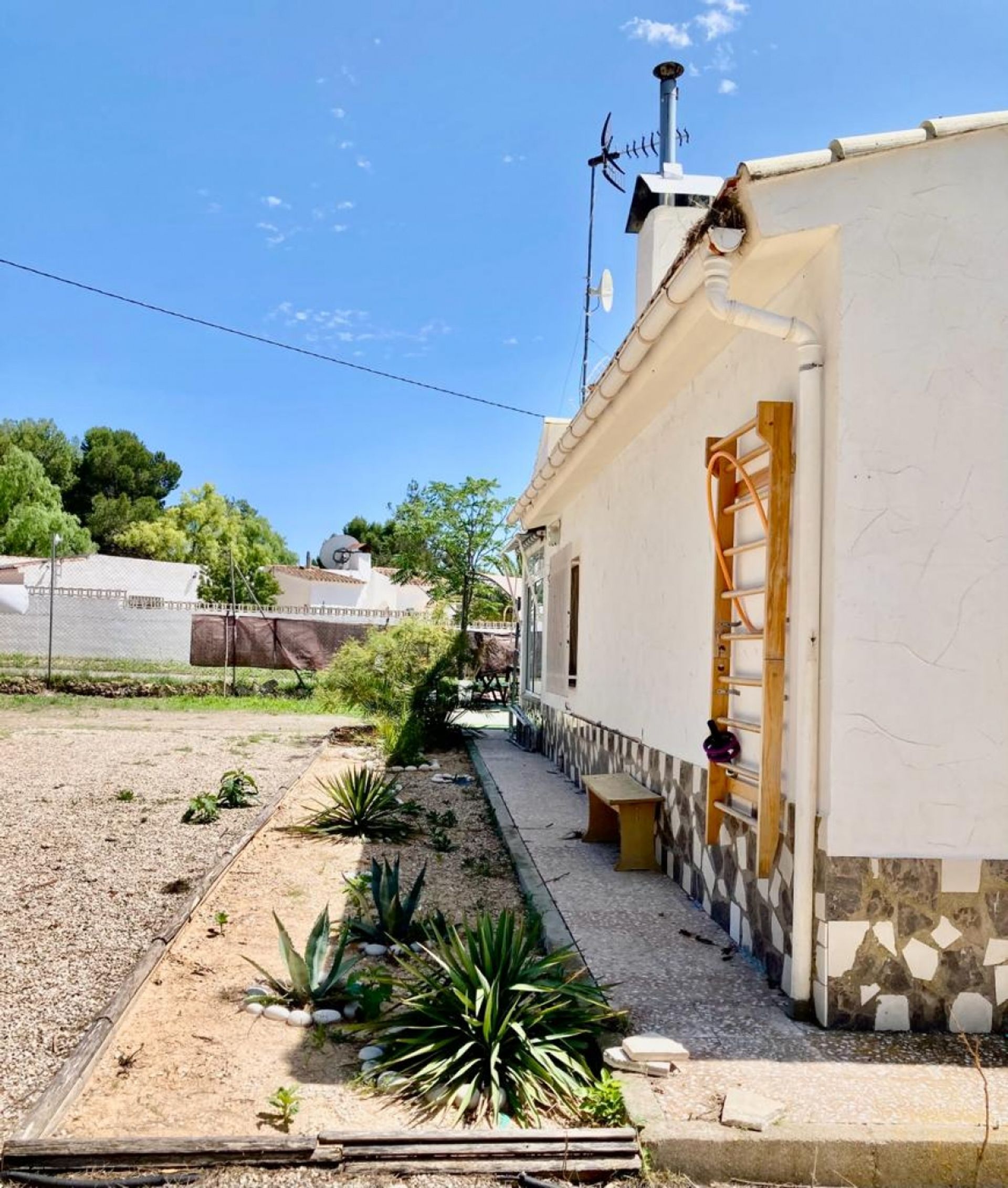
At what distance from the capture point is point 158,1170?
2537mm

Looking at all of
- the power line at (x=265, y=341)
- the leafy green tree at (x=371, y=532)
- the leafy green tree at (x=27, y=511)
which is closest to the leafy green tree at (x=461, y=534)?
the power line at (x=265, y=341)

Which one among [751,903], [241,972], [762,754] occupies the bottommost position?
[241,972]

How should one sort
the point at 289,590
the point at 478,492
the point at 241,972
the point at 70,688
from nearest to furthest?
the point at 241,972 → the point at 70,688 → the point at 478,492 → the point at 289,590

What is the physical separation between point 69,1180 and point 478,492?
83.3 ft

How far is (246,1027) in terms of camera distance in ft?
11.7

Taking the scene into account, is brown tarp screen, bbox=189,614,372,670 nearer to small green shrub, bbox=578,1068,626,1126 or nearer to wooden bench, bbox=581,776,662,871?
wooden bench, bbox=581,776,662,871

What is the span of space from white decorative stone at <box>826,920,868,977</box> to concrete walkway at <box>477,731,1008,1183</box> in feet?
0.75

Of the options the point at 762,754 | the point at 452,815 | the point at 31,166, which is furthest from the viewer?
the point at 31,166

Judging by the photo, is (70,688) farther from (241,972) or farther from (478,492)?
(241,972)

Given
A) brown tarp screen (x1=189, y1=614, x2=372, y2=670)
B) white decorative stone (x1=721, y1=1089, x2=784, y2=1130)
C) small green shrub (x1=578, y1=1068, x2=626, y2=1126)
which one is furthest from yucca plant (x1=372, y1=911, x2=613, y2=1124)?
brown tarp screen (x1=189, y1=614, x2=372, y2=670)

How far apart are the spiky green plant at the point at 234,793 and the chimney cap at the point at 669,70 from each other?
27.6 ft

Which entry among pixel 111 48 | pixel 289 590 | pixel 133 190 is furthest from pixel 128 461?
pixel 111 48

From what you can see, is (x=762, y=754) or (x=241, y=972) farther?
(x=241, y=972)

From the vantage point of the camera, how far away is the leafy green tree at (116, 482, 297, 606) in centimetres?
4725
